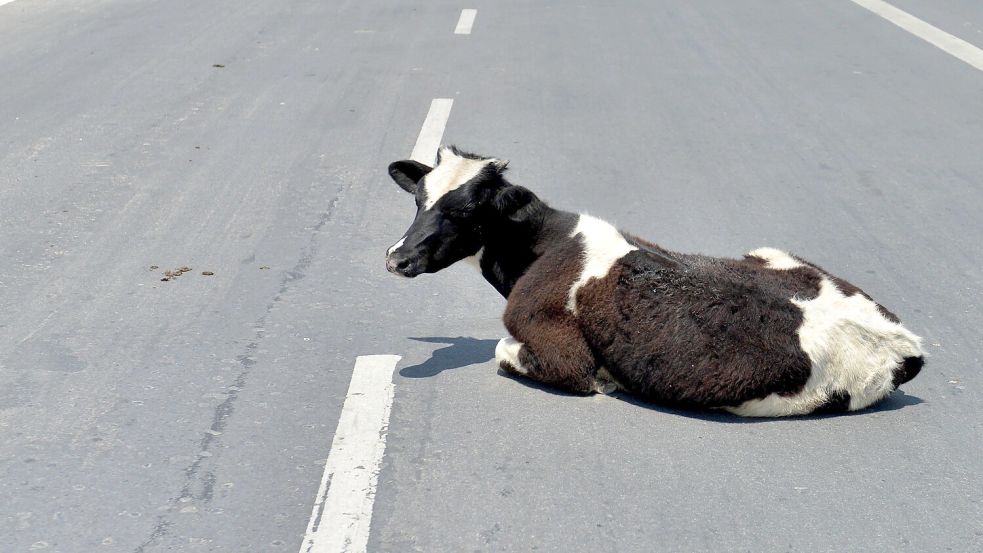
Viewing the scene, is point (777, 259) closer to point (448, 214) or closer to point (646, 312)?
point (646, 312)

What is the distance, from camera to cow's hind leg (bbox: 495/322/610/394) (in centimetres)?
611

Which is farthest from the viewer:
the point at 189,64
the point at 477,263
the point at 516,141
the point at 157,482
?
the point at 189,64

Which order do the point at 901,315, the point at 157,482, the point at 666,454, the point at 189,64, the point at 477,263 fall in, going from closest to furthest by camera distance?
the point at 157,482
the point at 666,454
the point at 477,263
the point at 901,315
the point at 189,64

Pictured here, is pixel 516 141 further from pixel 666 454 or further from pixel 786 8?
pixel 786 8

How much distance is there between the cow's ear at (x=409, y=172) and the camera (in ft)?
22.0

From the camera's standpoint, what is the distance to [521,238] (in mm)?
6609

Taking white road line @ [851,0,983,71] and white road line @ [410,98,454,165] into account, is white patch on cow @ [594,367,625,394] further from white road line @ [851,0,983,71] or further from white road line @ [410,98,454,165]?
white road line @ [851,0,983,71]

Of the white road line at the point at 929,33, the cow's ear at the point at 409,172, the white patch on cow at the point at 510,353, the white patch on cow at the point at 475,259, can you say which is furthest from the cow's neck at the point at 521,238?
the white road line at the point at 929,33

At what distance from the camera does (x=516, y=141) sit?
11383 millimetres

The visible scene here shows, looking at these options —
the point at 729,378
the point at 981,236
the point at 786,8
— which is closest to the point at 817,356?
the point at 729,378

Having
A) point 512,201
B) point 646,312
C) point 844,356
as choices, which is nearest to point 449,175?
point 512,201

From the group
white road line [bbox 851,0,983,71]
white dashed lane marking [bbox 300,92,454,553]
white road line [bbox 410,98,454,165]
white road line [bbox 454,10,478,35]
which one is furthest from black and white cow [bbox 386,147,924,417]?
white road line [bbox 454,10,478,35]

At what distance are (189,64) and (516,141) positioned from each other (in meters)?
5.33

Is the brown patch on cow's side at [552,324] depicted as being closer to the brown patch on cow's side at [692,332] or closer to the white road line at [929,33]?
the brown patch on cow's side at [692,332]
